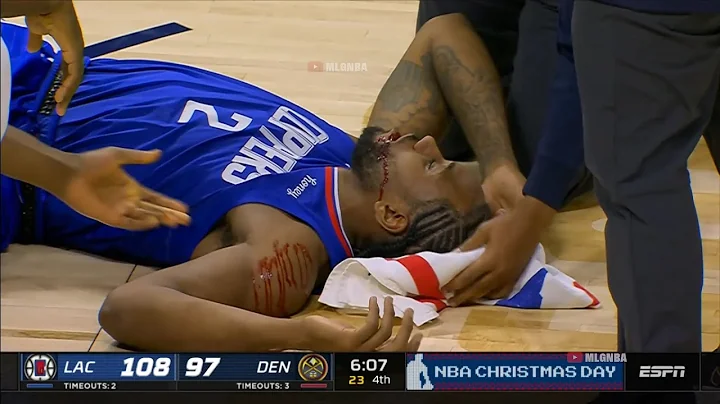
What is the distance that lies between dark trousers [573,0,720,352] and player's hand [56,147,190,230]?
0.50m

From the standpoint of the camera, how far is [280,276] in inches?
48.6

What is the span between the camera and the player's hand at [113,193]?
1.05 meters

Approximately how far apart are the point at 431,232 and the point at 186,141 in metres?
0.35

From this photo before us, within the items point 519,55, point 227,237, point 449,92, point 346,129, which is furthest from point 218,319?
point 519,55

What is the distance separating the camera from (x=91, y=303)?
1.20 m

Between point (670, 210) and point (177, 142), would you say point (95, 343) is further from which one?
point (670, 210)

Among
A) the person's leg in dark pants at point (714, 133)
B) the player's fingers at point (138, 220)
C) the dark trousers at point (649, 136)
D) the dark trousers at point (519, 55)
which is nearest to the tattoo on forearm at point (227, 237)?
the player's fingers at point (138, 220)

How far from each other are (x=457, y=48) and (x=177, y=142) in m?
0.43

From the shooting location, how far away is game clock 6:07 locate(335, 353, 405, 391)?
1.15 meters

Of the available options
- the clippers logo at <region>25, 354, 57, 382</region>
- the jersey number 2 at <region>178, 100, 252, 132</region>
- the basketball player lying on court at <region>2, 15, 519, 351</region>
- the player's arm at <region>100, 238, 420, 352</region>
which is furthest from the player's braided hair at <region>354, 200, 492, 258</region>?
the clippers logo at <region>25, 354, 57, 382</region>

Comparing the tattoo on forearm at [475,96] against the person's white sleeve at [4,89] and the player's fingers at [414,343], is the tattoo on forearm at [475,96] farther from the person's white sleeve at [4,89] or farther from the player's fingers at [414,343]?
the person's white sleeve at [4,89]

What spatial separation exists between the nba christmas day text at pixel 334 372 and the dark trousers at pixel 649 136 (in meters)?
0.12

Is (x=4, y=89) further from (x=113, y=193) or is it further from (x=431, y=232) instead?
(x=431, y=232)

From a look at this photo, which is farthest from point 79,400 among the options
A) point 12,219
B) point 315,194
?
point 315,194
